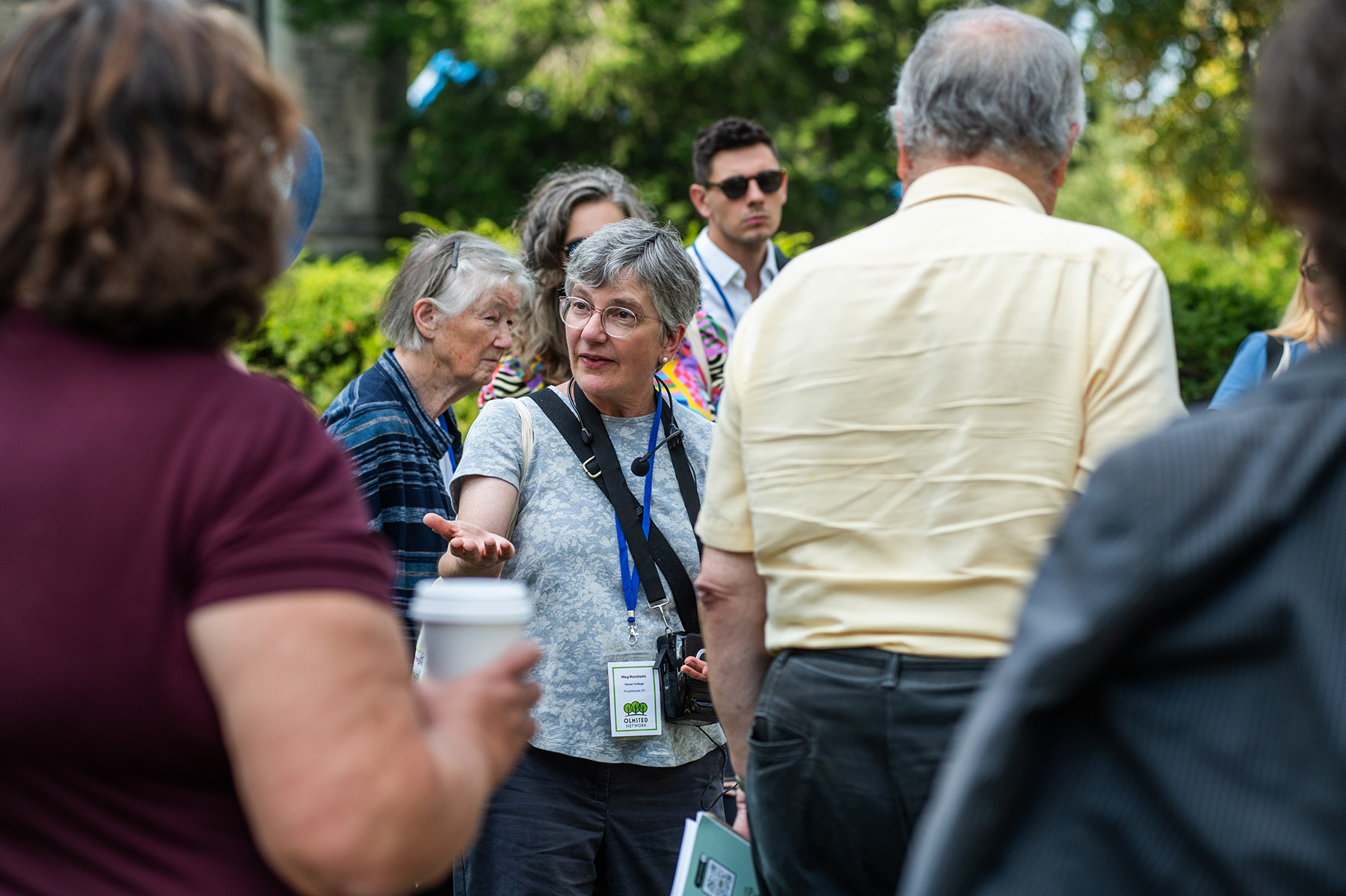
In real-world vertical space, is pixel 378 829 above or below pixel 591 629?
above

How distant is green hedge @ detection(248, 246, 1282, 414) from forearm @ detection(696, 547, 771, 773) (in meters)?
5.21

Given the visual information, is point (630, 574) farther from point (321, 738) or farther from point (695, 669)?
point (321, 738)

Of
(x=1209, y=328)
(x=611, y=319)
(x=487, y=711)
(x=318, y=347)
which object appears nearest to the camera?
(x=487, y=711)

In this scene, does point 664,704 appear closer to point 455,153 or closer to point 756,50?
point 756,50

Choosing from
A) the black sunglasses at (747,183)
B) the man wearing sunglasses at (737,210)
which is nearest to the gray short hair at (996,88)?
the man wearing sunglasses at (737,210)

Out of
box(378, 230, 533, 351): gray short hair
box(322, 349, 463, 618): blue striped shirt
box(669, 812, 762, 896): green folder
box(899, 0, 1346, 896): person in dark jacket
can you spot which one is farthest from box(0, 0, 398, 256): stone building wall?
box(899, 0, 1346, 896): person in dark jacket

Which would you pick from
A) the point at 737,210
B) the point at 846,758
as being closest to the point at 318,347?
the point at 737,210

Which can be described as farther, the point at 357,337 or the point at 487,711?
the point at 357,337

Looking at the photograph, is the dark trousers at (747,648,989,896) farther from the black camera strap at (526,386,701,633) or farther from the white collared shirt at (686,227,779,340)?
A: the white collared shirt at (686,227,779,340)

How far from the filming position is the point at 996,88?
6.80ft

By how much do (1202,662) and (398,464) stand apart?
2715 mm

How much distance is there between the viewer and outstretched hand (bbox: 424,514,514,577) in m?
2.68

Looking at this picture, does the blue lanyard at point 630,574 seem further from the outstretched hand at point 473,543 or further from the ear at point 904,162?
the ear at point 904,162

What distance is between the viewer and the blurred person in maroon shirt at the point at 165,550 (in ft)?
3.89
